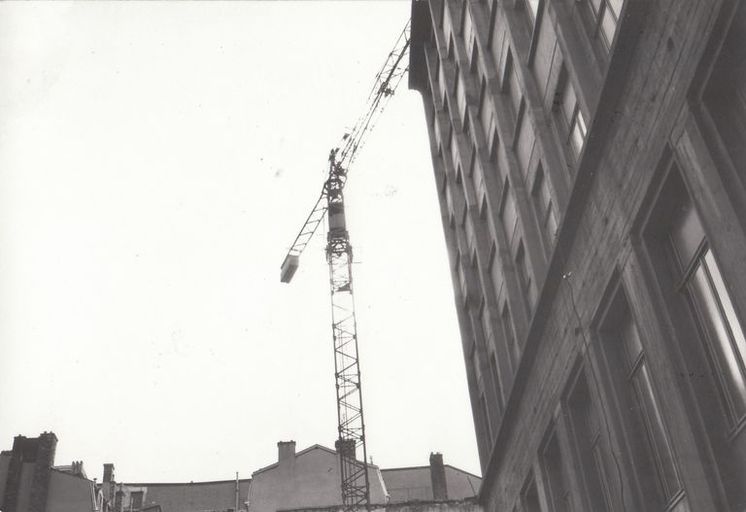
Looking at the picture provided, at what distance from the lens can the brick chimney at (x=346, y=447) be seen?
1956 inches

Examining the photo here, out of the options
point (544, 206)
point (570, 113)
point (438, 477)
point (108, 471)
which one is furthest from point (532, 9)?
point (108, 471)

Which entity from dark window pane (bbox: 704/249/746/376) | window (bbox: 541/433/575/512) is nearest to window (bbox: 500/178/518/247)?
window (bbox: 541/433/575/512)

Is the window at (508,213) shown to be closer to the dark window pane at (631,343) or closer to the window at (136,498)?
the dark window pane at (631,343)

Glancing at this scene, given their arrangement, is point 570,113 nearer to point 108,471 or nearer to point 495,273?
point 495,273

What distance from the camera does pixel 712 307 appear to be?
1295cm

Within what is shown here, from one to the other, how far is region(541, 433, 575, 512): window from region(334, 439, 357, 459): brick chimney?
2872cm

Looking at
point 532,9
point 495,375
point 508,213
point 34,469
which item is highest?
point 532,9

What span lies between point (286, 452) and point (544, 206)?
30.5 meters

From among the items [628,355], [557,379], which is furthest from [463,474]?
[628,355]

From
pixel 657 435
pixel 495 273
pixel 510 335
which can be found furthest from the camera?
pixel 495 273

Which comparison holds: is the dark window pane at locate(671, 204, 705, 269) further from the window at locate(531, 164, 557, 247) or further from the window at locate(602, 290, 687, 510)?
the window at locate(531, 164, 557, 247)

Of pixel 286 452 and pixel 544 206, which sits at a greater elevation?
pixel 286 452

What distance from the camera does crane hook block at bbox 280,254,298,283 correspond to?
6288 cm

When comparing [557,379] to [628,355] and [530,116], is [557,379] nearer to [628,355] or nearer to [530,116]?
[628,355]
